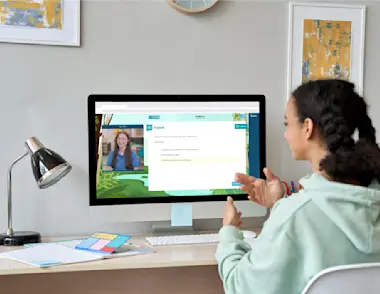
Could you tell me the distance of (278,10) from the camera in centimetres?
215

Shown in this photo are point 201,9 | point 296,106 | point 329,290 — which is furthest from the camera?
point 201,9

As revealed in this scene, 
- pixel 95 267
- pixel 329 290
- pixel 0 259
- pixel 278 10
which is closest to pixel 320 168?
pixel 329 290

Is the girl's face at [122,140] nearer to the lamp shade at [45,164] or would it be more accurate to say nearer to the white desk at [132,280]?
the lamp shade at [45,164]

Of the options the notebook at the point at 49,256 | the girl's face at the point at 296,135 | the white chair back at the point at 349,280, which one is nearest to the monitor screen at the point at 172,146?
the notebook at the point at 49,256

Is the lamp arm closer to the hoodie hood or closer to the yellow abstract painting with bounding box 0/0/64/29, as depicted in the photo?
the yellow abstract painting with bounding box 0/0/64/29

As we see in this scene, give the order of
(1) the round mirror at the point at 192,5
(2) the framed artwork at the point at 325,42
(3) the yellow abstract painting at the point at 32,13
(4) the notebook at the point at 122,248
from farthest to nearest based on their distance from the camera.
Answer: (2) the framed artwork at the point at 325,42 → (1) the round mirror at the point at 192,5 → (3) the yellow abstract painting at the point at 32,13 → (4) the notebook at the point at 122,248

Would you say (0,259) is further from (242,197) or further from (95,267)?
(242,197)

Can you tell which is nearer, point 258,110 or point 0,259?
Answer: point 0,259

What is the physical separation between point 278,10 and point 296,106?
3.09 feet

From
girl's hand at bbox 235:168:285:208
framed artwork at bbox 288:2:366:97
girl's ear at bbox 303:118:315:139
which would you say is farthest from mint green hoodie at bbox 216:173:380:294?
framed artwork at bbox 288:2:366:97

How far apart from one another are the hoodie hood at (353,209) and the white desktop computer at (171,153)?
77 cm

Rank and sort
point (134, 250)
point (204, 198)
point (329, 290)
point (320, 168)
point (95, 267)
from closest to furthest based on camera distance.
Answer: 1. point (329, 290)
2. point (320, 168)
3. point (95, 267)
4. point (134, 250)
5. point (204, 198)

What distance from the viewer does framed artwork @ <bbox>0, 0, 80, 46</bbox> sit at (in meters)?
1.88

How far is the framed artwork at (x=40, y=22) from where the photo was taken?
1875 millimetres
